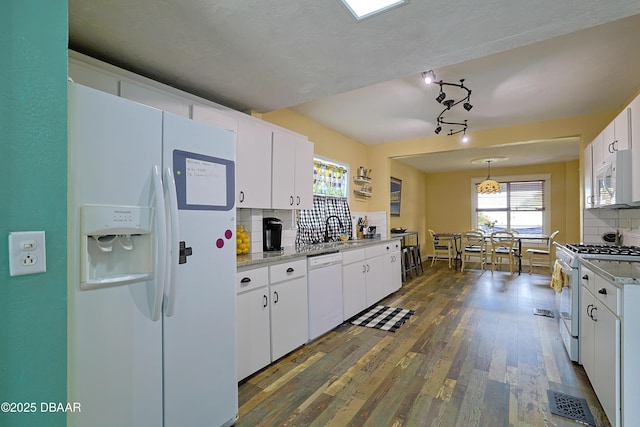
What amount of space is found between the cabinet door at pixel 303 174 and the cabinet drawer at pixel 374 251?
1036mm

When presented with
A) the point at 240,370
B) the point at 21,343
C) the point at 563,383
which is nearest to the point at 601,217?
the point at 563,383

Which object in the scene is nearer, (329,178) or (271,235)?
(271,235)

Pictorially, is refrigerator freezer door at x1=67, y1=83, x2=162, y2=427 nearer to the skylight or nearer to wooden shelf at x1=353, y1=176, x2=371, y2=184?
the skylight

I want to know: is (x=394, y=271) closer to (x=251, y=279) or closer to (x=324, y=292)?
(x=324, y=292)

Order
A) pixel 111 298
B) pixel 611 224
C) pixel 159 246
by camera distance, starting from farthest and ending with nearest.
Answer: pixel 611 224
pixel 159 246
pixel 111 298

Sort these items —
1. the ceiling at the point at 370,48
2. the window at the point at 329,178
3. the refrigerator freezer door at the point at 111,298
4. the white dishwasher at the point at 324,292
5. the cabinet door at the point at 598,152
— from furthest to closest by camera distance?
the window at the point at 329,178
the cabinet door at the point at 598,152
the white dishwasher at the point at 324,292
the ceiling at the point at 370,48
the refrigerator freezer door at the point at 111,298

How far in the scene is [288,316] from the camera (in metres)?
2.49

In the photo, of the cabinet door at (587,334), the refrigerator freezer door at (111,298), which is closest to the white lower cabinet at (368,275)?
the cabinet door at (587,334)

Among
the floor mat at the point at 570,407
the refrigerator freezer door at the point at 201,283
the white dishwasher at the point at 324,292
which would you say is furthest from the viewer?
the white dishwasher at the point at 324,292

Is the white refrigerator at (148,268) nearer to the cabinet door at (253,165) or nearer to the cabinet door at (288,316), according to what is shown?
the cabinet door at (288,316)

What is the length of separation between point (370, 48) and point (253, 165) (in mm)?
1371

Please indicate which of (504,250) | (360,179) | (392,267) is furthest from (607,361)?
(504,250)

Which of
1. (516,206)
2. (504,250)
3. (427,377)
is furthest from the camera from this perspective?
(516,206)

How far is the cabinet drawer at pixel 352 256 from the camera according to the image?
10.8 feet
